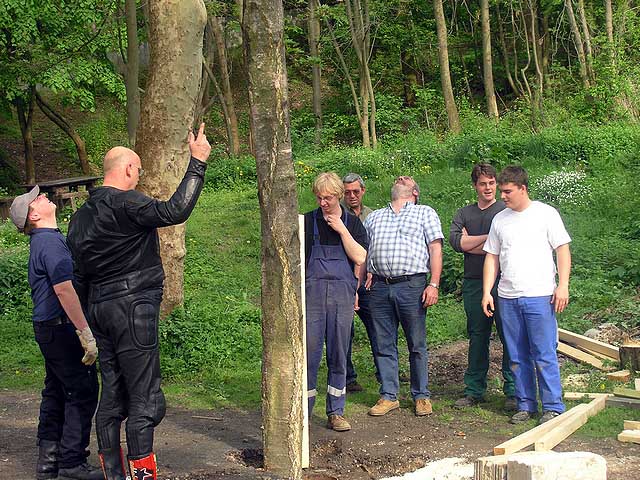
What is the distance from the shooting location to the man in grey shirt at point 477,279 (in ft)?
27.2

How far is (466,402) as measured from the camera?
27.7 feet

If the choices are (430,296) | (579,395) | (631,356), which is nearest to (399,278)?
(430,296)

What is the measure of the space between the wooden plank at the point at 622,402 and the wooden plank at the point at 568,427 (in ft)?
0.17

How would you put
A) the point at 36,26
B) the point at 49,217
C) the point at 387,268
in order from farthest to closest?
the point at 36,26 → the point at 387,268 → the point at 49,217

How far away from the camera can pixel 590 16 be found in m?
32.8

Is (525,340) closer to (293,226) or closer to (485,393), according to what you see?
(485,393)

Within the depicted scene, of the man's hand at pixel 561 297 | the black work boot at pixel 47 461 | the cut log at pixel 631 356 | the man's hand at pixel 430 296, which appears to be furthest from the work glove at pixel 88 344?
the cut log at pixel 631 356

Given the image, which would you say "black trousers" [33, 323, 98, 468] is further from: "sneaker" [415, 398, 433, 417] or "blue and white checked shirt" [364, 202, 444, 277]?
"sneaker" [415, 398, 433, 417]

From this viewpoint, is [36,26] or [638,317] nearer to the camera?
[638,317]

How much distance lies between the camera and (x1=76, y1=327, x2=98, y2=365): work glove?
20.1 ft

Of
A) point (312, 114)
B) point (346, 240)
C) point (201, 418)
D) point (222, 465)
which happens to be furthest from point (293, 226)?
point (312, 114)

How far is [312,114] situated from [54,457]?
1009 inches

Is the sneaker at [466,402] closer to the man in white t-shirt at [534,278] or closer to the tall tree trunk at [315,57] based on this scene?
the man in white t-shirt at [534,278]

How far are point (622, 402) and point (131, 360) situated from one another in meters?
4.39
